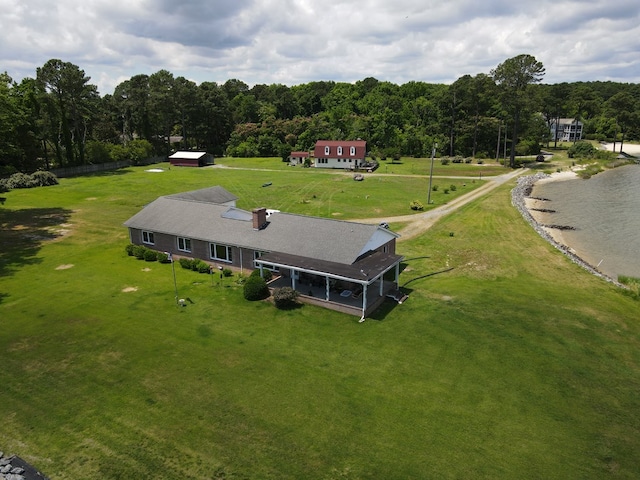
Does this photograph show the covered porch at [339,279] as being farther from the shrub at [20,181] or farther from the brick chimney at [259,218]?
the shrub at [20,181]

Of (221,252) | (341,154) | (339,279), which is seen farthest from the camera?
(341,154)

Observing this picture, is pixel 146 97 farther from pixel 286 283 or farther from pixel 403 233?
pixel 286 283

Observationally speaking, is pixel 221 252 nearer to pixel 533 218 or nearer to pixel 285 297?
pixel 285 297

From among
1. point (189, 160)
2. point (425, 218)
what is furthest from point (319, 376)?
point (189, 160)

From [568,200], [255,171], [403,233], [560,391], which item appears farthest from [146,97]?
[560,391]

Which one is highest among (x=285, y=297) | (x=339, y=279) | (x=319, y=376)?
(x=339, y=279)

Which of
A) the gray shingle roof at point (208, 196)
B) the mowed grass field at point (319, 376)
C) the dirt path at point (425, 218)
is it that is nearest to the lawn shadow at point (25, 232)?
the mowed grass field at point (319, 376)
